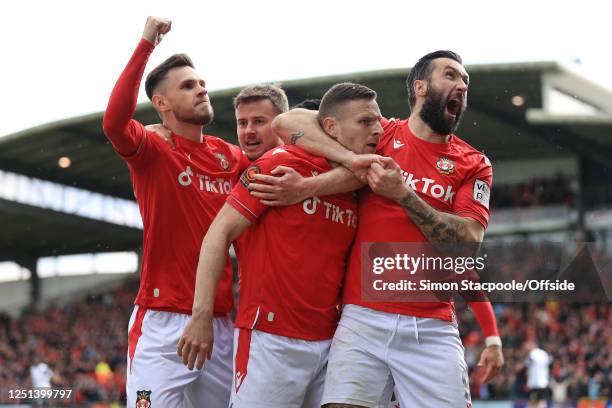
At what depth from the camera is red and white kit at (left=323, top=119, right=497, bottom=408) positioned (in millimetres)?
3971

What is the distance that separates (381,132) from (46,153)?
22.1m

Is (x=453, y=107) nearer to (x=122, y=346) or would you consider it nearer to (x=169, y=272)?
(x=169, y=272)

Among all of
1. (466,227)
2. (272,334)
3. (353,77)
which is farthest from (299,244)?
(353,77)

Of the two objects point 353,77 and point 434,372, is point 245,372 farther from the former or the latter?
point 353,77

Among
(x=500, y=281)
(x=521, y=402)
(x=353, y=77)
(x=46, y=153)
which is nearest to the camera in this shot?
(x=500, y=281)

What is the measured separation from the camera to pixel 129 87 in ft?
14.2

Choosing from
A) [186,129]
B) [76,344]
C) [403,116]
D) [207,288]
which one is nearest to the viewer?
[207,288]

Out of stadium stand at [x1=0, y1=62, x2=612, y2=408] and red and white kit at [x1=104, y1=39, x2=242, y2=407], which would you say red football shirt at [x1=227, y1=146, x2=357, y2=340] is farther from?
stadium stand at [x1=0, y1=62, x2=612, y2=408]

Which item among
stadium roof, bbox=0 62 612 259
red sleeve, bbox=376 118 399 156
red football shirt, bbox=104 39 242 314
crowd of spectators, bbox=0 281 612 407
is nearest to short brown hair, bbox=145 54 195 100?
red football shirt, bbox=104 39 242 314

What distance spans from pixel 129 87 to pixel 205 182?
67 cm

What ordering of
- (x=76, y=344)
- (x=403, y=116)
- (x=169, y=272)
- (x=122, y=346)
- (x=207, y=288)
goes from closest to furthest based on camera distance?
(x=207, y=288), (x=169, y=272), (x=403, y=116), (x=122, y=346), (x=76, y=344)

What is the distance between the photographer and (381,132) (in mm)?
4238

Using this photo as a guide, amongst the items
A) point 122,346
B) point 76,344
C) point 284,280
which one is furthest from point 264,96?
point 76,344

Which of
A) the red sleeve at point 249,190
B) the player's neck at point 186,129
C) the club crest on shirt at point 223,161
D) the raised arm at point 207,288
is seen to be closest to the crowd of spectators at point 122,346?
the club crest on shirt at point 223,161
